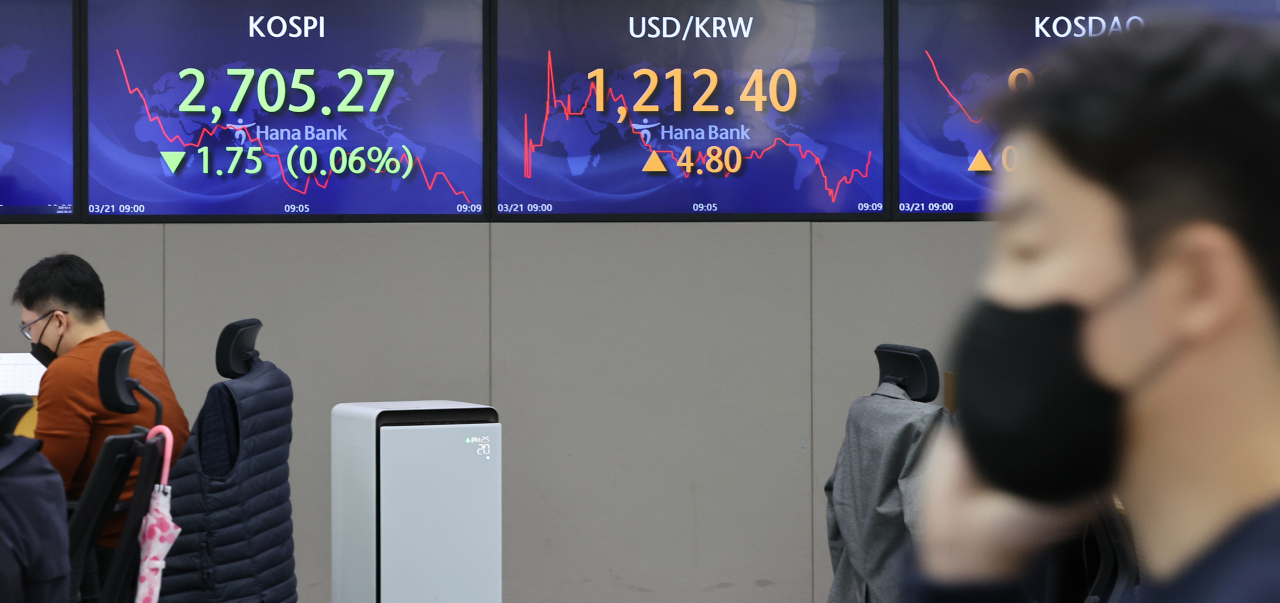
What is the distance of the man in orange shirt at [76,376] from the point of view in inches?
97.1

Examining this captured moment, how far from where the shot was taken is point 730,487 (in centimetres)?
392

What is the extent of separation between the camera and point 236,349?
2.64 metres

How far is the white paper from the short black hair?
377 cm

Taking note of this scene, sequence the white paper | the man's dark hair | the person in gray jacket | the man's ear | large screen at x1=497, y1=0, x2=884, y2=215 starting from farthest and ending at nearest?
large screen at x1=497, y1=0, x2=884, y2=215
the white paper
the man's dark hair
the person in gray jacket
the man's ear

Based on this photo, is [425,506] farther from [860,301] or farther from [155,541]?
[860,301]

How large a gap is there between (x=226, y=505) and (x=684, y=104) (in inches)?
89.8

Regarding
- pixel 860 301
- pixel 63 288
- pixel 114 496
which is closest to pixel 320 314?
pixel 63 288

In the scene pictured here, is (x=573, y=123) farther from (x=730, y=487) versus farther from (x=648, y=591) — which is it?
(x=648, y=591)

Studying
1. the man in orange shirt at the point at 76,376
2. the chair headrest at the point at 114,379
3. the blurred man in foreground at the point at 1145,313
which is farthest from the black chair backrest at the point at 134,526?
the blurred man in foreground at the point at 1145,313

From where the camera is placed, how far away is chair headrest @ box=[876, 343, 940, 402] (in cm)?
247

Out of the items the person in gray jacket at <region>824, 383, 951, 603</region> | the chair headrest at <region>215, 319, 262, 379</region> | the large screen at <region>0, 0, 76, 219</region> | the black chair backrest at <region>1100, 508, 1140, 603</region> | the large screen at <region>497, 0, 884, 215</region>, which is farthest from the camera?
the large screen at <region>497, 0, 884, 215</region>

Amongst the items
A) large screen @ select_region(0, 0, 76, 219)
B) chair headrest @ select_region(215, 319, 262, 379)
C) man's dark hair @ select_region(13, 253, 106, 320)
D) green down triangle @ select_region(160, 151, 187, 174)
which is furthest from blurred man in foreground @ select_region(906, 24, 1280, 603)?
large screen @ select_region(0, 0, 76, 219)

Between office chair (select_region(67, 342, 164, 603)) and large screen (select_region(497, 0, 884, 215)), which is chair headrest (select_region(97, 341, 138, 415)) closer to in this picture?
office chair (select_region(67, 342, 164, 603))
